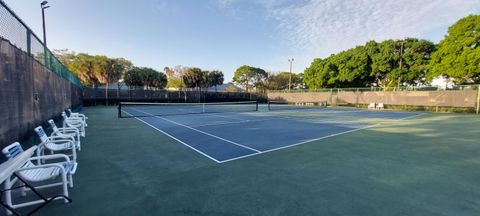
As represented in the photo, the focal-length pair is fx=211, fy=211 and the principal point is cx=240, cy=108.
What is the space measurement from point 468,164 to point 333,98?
2675cm

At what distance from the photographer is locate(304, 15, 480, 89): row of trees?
21422mm

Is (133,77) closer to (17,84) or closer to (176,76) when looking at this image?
(176,76)

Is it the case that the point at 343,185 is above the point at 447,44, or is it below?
below

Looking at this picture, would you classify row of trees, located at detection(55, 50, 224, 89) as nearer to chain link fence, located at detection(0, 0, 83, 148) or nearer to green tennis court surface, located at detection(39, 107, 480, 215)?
chain link fence, located at detection(0, 0, 83, 148)

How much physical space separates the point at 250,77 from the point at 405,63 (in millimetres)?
34191

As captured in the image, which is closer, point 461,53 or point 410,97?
point 461,53

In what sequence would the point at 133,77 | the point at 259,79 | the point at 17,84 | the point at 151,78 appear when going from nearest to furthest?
the point at 17,84
the point at 133,77
the point at 151,78
the point at 259,79

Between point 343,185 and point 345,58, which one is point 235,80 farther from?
point 343,185

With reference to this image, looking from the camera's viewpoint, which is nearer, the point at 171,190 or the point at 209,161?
the point at 171,190

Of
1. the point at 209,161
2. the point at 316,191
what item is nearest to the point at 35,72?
the point at 209,161

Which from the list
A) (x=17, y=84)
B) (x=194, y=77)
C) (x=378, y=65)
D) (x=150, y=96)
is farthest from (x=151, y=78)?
(x=17, y=84)

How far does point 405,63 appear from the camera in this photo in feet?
90.0

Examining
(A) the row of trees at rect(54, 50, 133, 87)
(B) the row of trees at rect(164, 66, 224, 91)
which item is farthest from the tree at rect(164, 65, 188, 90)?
(A) the row of trees at rect(54, 50, 133, 87)

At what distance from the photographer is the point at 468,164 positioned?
4762 mm
